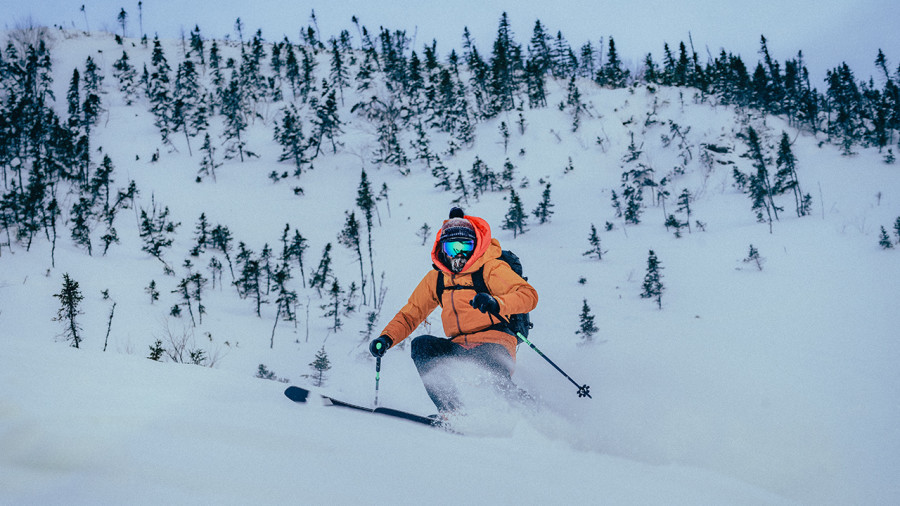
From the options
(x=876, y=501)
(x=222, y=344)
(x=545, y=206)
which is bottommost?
(x=876, y=501)

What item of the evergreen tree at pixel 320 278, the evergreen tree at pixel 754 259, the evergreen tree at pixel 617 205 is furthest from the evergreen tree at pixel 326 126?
the evergreen tree at pixel 754 259

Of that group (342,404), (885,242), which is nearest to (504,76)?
(885,242)

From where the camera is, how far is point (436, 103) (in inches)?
1328

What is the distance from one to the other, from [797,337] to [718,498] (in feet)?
22.0

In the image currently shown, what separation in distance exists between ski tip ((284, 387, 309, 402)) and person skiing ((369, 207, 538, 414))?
1342 mm

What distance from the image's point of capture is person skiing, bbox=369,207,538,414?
154 inches

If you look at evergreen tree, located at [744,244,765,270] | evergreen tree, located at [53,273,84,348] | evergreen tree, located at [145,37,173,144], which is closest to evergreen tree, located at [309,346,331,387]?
evergreen tree, located at [53,273,84,348]

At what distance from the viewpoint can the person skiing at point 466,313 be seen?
3.92 m

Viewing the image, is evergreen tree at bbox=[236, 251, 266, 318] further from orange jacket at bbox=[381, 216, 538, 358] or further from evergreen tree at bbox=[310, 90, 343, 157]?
evergreen tree at bbox=[310, 90, 343, 157]

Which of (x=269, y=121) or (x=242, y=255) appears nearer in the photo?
(x=242, y=255)

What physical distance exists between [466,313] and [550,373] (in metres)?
2.88

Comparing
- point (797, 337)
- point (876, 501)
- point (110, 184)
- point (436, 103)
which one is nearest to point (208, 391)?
point (876, 501)

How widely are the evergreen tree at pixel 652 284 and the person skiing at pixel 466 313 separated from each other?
704cm

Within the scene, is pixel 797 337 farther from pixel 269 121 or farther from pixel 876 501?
pixel 269 121
